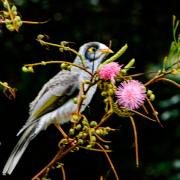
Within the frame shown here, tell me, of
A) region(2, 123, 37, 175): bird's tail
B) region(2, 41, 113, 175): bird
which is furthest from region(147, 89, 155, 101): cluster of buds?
region(2, 41, 113, 175): bird

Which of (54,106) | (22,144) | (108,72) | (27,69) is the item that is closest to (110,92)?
(108,72)

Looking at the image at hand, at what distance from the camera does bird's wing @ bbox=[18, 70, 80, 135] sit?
185 cm

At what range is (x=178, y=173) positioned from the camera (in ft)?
13.3

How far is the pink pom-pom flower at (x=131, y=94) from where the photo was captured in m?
1.09

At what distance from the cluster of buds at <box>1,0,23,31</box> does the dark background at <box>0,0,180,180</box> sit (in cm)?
208

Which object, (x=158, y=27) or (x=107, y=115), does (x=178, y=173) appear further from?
(x=107, y=115)

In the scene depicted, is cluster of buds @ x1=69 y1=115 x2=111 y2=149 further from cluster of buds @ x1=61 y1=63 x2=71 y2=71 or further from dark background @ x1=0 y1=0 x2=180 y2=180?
dark background @ x1=0 y1=0 x2=180 y2=180

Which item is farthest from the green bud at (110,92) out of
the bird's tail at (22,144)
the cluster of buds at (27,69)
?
the bird's tail at (22,144)

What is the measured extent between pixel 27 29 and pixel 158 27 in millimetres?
954

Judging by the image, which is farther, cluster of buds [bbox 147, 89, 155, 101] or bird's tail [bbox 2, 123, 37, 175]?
bird's tail [bbox 2, 123, 37, 175]

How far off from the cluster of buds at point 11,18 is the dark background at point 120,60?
6.81ft

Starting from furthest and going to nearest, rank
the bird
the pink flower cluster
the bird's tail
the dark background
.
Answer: the dark background
the bird
the bird's tail
the pink flower cluster

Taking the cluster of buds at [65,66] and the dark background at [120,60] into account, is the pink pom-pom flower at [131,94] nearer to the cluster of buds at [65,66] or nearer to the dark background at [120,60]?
the cluster of buds at [65,66]

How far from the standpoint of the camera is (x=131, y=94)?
1095 mm
